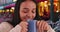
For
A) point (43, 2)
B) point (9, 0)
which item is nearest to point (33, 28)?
point (9, 0)

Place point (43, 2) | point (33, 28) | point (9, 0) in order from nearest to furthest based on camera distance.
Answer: point (33, 28), point (9, 0), point (43, 2)

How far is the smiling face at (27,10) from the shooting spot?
500 mm

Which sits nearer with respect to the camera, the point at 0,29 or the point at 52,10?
the point at 0,29

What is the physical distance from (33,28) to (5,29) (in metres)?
0.12

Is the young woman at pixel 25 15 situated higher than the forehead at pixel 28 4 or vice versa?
the forehead at pixel 28 4

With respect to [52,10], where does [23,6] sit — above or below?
above

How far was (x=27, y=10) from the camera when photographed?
51 cm

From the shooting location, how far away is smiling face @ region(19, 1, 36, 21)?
50 cm

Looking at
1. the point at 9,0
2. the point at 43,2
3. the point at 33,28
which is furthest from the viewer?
the point at 43,2

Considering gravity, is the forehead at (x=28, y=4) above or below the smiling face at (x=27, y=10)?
above

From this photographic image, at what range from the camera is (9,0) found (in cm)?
190

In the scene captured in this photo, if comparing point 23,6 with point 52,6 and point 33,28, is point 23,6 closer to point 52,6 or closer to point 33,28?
point 33,28

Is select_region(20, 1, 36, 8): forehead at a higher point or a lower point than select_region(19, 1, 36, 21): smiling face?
higher

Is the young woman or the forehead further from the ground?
the forehead
